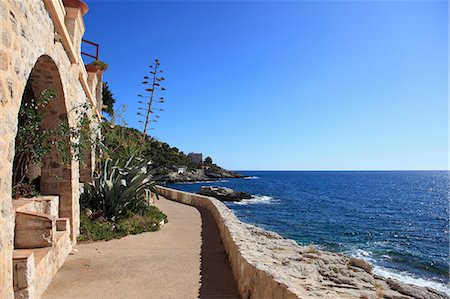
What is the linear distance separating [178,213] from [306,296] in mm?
8803

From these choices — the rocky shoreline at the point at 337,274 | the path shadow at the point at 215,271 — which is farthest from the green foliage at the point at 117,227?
the rocky shoreline at the point at 337,274

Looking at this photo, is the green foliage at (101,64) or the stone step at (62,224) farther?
the green foliage at (101,64)

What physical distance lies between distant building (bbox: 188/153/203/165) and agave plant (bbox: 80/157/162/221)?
85.2m

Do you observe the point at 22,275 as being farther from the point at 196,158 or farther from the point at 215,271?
the point at 196,158

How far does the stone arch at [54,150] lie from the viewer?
499 cm

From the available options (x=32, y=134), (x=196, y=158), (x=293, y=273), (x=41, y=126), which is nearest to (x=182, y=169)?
(x=196, y=158)

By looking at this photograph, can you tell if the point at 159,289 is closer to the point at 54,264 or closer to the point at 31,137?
the point at 54,264

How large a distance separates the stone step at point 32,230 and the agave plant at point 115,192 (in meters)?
3.42

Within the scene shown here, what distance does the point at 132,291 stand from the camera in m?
4.40

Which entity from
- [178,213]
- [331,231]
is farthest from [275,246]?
[331,231]

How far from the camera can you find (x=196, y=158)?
96500mm

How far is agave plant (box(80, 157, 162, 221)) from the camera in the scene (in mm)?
8102

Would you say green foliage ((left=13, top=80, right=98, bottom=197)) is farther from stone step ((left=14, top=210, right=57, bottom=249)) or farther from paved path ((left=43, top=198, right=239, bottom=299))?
paved path ((left=43, top=198, right=239, bottom=299))

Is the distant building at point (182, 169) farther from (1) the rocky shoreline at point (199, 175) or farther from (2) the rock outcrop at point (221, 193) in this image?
(2) the rock outcrop at point (221, 193)
